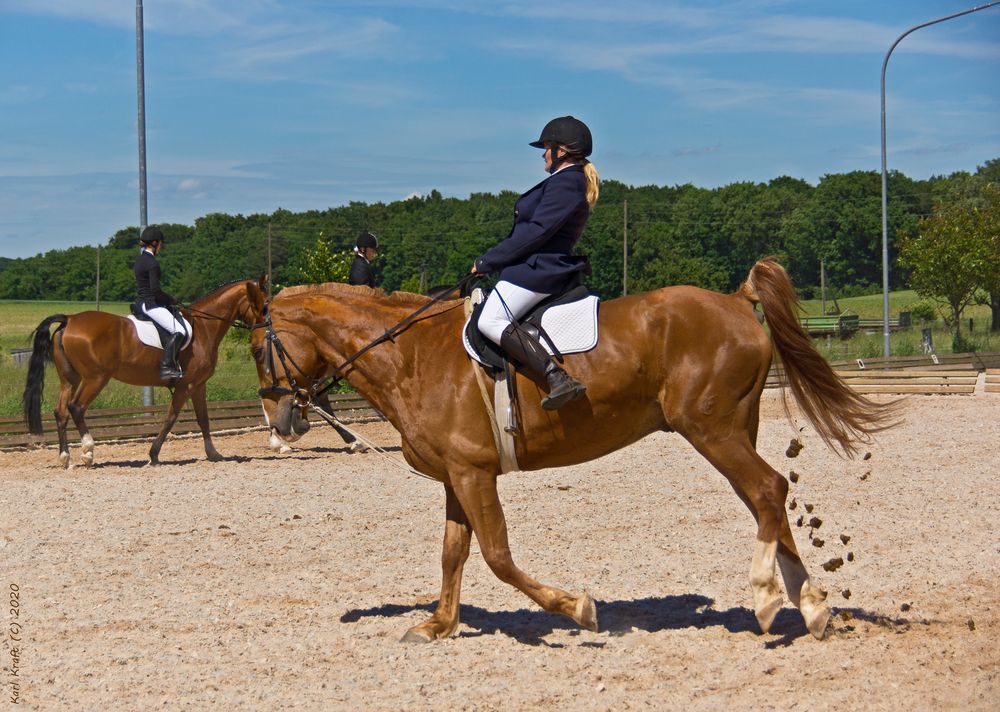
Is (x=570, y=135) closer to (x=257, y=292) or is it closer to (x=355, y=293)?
(x=355, y=293)

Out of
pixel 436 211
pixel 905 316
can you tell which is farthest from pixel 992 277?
pixel 436 211

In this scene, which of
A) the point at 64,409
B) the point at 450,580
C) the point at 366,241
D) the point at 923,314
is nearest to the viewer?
the point at 450,580

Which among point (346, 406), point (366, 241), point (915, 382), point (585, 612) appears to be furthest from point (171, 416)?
point (915, 382)

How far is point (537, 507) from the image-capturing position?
34.1 ft

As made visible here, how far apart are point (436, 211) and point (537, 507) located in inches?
3099

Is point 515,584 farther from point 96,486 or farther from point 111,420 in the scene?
point 111,420

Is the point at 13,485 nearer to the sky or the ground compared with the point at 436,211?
nearer to the ground

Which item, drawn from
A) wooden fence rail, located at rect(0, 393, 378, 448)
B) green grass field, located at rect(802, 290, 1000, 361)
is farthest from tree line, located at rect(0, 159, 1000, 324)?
wooden fence rail, located at rect(0, 393, 378, 448)

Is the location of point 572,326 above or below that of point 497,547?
above

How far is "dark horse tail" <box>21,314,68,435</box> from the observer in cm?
1466

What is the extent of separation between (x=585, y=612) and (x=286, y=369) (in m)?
2.39

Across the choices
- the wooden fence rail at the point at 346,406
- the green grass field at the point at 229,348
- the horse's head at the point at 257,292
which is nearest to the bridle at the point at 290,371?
the green grass field at the point at 229,348

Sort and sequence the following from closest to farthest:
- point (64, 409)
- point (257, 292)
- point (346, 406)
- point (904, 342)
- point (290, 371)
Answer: point (290, 371)
point (257, 292)
point (64, 409)
point (346, 406)
point (904, 342)

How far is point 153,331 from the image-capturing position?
583 inches
